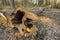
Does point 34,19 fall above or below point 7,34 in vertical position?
above

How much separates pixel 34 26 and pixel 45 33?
0.40m

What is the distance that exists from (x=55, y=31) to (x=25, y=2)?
5.56 meters

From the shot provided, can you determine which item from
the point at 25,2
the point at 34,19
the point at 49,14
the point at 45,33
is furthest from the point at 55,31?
the point at 25,2

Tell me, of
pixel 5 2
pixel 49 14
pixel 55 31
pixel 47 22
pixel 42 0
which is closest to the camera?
pixel 55 31

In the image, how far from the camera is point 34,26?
20.3 ft

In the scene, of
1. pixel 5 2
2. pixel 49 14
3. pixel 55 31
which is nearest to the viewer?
pixel 55 31

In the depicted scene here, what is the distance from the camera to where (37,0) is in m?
10.4

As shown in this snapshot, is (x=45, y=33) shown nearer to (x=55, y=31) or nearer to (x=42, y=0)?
(x=55, y=31)

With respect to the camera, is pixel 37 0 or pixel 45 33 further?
pixel 37 0

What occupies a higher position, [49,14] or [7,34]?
[49,14]

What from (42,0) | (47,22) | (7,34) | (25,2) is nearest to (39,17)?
(47,22)

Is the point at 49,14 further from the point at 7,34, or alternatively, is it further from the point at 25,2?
the point at 25,2

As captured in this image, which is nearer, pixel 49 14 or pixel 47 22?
pixel 47 22

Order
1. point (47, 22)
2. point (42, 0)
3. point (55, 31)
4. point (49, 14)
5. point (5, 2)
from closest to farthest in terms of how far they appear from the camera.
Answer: point (55, 31)
point (47, 22)
point (49, 14)
point (42, 0)
point (5, 2)
